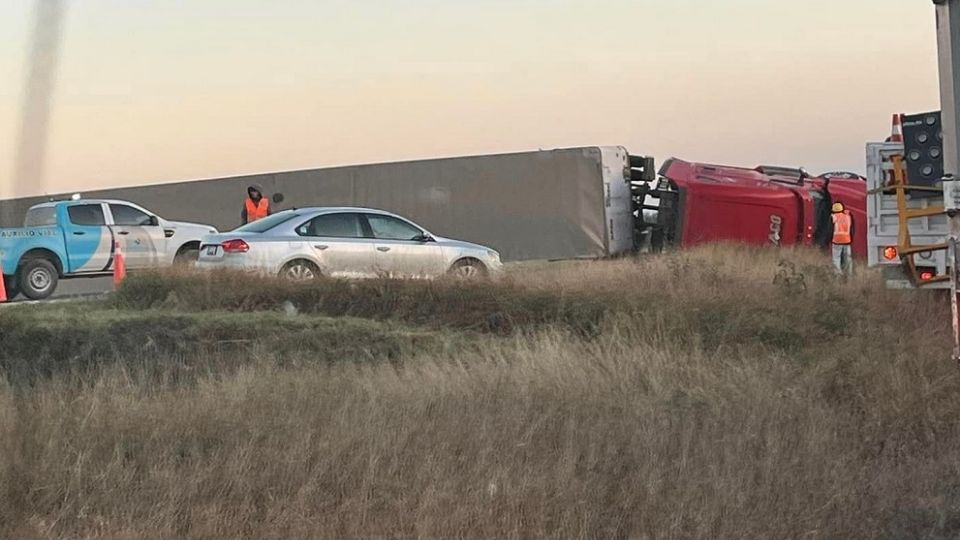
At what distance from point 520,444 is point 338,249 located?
29.1 feet

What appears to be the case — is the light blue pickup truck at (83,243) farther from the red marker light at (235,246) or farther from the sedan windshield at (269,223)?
the red marker light at (235,246)

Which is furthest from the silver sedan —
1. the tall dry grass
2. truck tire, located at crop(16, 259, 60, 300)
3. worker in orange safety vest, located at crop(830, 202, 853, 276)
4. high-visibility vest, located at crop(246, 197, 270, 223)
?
worker in orange safety vest, located at crop(830, 202, 853, 276)

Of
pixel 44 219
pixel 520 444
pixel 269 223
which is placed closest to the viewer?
pixel 520 444

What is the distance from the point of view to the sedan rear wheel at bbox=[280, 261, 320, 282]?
13.6m

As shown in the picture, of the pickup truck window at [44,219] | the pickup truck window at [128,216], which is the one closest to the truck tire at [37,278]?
the pickup truck window at [44,219]

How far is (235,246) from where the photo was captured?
1366cm

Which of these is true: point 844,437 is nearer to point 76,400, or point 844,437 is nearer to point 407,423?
point 407,423

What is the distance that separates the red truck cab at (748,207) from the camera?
2059 cm

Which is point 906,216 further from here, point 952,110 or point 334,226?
Result: point 334,226

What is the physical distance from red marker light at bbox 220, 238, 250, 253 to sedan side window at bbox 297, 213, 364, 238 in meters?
0.86

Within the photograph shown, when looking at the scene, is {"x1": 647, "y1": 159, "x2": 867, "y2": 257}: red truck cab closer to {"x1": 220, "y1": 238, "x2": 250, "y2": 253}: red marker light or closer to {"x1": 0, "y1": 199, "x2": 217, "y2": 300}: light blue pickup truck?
{"x1": 0, "y1": 199, "x2": 217, "y2": 300}: light blue pickup truck

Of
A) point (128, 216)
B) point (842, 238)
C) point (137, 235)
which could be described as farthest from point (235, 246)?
point (842, 238)

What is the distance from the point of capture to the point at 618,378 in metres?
7.87

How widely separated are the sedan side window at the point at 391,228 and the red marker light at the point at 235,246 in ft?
6.65
